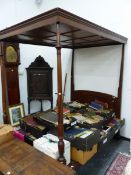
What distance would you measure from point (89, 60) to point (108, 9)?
1025 mm

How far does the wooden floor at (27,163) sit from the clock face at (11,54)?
207 cm

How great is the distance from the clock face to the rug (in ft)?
9.24

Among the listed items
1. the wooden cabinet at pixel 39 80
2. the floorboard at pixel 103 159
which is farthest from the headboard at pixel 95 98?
the wooden cabinet at pixel 39 80

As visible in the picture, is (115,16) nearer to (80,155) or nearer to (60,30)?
(60,30)

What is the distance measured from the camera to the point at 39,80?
13.4ft

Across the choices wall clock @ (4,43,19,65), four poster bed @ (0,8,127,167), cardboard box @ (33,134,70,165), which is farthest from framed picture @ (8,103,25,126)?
cardboard box @ (33,134,70,165)

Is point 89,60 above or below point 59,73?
above

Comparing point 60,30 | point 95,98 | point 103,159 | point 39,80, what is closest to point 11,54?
point 39,80

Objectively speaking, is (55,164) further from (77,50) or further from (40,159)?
(77,50)

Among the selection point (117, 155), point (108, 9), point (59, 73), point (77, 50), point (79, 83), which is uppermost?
point (108, 9)

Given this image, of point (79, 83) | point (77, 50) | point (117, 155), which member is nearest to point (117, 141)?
point (117, 155)

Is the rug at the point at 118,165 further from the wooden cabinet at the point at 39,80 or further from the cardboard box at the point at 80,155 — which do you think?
the wooden cabinet at the point at 39,80

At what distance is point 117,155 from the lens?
259cm

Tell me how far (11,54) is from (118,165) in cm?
296
